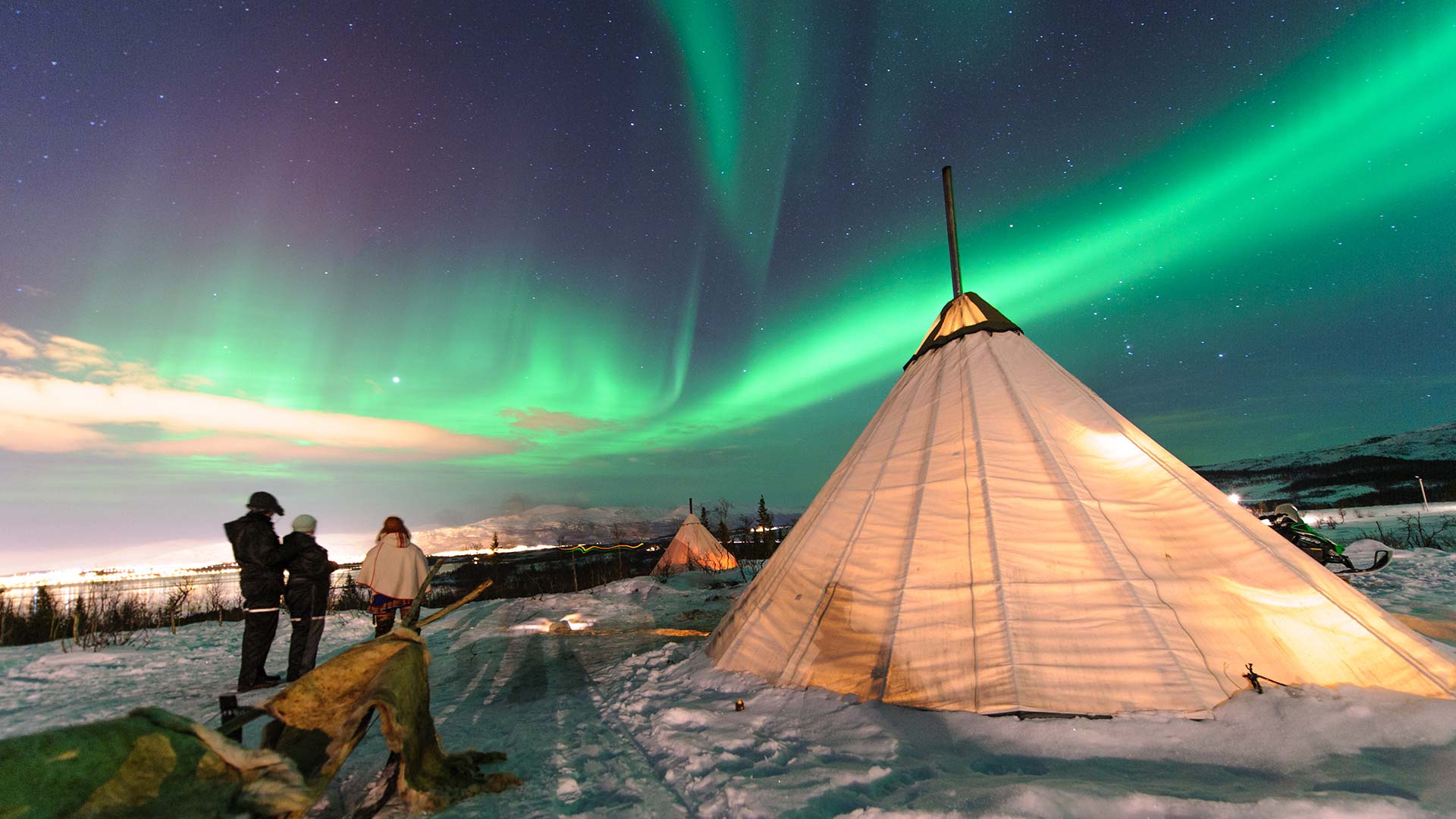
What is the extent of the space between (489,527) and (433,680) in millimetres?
168619

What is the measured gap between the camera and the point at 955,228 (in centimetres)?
670

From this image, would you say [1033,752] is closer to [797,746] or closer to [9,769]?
[797,746]

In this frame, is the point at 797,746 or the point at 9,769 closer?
the point at 9,769

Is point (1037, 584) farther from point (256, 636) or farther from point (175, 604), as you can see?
point (175, 604)

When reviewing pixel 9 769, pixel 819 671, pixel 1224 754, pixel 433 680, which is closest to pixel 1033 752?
pixel 1224 754

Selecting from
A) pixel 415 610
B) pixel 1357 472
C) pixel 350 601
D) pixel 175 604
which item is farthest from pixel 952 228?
pixel 1357 472

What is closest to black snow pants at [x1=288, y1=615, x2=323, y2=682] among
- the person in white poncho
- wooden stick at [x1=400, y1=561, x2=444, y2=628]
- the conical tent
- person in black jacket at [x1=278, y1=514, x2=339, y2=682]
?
person in black jacket at [x1=278, y1=514, x2=339, y2=682]

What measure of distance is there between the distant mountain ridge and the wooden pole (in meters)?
41.3

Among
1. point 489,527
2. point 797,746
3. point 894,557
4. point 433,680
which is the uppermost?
point 894,557

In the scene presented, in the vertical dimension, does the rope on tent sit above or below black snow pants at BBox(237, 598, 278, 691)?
below

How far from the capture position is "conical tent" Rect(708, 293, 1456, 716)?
337cm

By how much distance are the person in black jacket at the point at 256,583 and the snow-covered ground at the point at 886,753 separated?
515mm

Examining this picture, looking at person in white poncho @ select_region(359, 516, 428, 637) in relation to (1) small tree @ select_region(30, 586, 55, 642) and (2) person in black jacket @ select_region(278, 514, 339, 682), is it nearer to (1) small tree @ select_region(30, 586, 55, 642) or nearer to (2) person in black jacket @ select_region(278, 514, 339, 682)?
(2) person in black jacket @ select_region(278, 514, 339, 682)

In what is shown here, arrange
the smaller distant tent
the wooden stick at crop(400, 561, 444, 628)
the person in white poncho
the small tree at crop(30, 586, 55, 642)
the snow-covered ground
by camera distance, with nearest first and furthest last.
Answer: the snow-covered ground < the wooden stick at crop(400, 561, 444, 628) < the person in white poncho < the small tree at crop(30, 586, 55, 642) < the smaller distant tent
